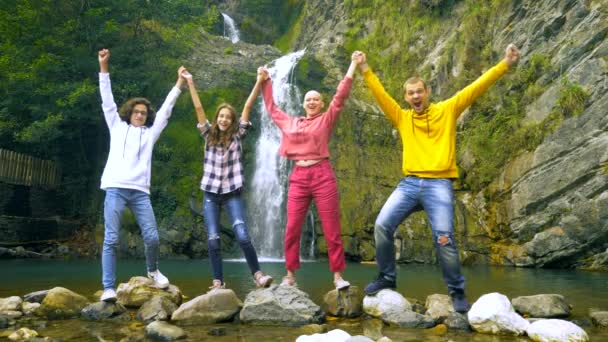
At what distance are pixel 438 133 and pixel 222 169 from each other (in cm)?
217

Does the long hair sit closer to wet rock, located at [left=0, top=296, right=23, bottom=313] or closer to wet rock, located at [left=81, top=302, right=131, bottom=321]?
wet rock, located at [left=81, top=302, right=131, bottom=321]

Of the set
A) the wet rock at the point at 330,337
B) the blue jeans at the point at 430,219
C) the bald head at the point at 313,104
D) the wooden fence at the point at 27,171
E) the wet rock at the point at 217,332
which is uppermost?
the wooden fence at the point at 27,171

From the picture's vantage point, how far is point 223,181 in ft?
18.9

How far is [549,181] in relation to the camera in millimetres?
12695

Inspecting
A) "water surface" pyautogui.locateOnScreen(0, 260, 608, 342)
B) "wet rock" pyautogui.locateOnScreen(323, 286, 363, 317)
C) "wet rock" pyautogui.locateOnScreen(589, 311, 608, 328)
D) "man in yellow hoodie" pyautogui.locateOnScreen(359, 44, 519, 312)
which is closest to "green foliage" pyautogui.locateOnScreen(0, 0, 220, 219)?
"water surface" pyautogui.locateOnScreen(0, 260, 608, 342)

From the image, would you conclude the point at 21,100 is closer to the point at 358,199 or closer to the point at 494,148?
the point at 358,199

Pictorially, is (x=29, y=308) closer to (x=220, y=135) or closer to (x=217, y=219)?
(x=217, y=219)

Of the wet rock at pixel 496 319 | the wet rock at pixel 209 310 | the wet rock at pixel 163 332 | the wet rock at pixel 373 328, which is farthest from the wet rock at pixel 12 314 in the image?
the wet rock at pixel 496 319

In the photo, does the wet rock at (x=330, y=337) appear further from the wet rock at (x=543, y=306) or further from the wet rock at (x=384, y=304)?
the wet rock at (x=543, y=306)

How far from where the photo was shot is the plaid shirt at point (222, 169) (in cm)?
Result: 573

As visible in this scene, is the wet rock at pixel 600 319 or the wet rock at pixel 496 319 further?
the wet rock at pixel 600 319

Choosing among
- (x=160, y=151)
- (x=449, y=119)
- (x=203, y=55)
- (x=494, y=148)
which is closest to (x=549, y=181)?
(x=494, y=148)

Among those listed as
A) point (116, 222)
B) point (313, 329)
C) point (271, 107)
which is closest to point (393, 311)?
point (313, 329)

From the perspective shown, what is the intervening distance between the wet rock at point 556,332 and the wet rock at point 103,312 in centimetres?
343
